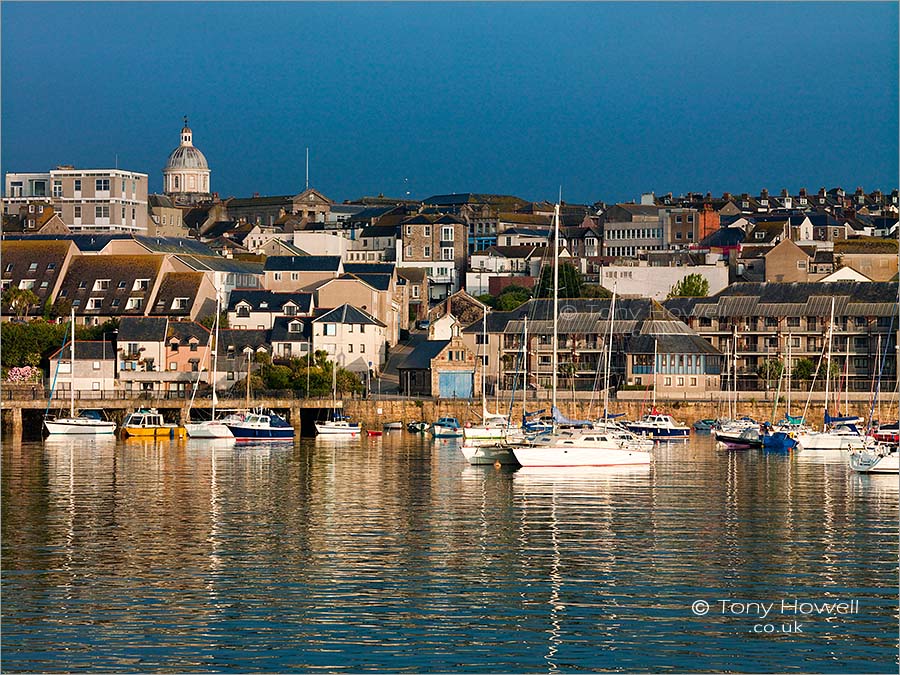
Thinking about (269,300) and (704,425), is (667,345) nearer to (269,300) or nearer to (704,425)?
(704,425)

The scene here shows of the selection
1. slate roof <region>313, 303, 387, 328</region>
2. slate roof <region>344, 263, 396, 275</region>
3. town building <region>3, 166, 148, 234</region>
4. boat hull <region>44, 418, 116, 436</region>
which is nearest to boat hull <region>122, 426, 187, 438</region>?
boat hull <region>44, 418, 116, 436</region>

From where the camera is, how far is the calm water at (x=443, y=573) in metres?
22.8

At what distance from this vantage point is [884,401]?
89750 millimetres

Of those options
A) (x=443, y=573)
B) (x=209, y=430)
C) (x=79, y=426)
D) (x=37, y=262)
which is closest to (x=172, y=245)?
(x=37, y=262)

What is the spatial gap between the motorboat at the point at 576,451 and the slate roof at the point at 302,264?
195 feet

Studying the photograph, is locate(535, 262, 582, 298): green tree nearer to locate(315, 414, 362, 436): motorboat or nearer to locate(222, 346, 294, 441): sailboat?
locate(315, 414, 362, 436): motorboat

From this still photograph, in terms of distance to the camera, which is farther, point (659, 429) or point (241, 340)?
point (241, 340)

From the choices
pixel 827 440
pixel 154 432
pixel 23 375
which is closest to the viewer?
pixel 827 440

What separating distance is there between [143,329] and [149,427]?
18351mm

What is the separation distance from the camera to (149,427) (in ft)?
253

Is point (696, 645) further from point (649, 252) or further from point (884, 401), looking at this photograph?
point (649, 252)

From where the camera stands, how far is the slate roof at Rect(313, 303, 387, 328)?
326 ft

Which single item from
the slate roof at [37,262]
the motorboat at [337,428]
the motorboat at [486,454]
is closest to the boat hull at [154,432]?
the motorboat at [337,428]

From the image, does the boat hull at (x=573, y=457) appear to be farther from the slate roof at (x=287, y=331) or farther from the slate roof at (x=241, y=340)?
the slate roof at (x=287, y=331)
